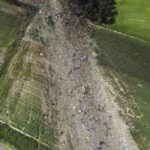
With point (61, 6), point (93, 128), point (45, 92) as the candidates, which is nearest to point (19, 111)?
point (45, 92)

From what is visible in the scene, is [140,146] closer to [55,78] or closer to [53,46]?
[55,78]

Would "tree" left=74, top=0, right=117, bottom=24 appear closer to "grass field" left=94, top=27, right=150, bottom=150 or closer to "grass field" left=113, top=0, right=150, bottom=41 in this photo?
"grass field" left=113, top=0, right=150, bottom=41

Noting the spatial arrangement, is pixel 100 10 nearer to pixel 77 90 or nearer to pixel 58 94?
pixel 77 90

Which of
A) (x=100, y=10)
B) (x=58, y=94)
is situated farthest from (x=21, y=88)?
(x=100, y=10)

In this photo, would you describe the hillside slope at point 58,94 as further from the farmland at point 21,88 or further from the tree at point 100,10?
the tree at point 100,10

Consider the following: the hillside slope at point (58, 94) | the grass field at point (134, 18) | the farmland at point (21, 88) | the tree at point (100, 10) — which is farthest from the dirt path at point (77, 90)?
the grass field at point (134, 18)
